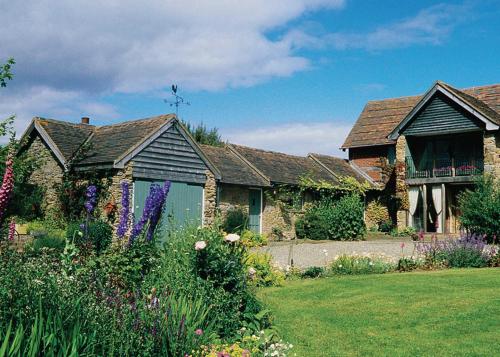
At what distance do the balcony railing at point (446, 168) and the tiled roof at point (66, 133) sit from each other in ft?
55.3

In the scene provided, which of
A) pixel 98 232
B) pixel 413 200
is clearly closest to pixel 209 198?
pixel 98 232

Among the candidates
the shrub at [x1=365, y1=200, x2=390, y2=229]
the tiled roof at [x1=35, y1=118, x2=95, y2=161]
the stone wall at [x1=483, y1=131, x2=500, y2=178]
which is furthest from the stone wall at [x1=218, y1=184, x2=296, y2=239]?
the stone wall at [x1=483, y1=131, x2=500, y2=178]

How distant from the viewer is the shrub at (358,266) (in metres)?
14.0

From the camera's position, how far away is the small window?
32688mm

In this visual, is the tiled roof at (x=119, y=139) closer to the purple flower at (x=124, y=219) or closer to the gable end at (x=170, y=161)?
the gable end at (x=170, y=161)

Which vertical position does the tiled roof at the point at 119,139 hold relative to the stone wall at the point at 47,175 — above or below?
above

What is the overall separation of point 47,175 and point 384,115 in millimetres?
21507

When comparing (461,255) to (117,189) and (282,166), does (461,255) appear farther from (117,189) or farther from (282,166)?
(282,166)

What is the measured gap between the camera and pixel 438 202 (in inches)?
1150

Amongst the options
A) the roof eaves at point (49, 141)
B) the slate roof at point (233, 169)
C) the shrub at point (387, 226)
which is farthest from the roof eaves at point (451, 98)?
the roof eaves at point (49, 141)

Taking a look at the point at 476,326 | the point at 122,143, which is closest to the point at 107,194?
the point at 122,143

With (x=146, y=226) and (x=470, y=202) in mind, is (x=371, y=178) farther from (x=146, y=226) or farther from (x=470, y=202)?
(x=146, y=226)

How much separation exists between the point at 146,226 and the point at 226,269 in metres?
1.36

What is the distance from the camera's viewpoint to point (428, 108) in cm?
2916
